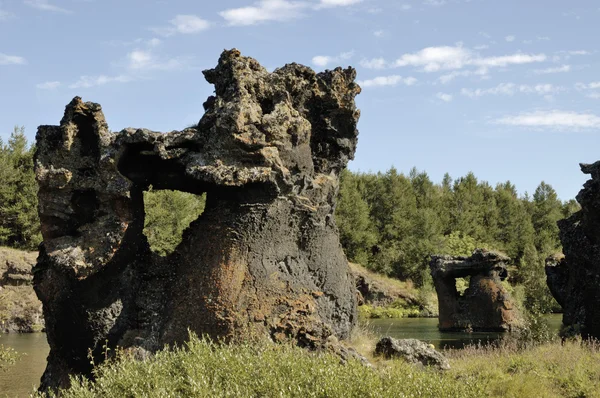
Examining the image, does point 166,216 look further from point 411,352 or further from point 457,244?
point 411,352

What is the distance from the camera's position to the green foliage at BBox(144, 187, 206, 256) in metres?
47.3

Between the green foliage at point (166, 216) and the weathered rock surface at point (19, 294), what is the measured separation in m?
8.92

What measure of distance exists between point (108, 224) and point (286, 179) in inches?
132

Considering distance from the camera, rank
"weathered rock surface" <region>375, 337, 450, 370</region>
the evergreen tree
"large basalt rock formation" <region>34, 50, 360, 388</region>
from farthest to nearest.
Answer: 1. the evergreen tree
2. "weathered rock surface" <region>375, 337, 450, 370</region>
3. "large basalt rock formation" <region>34, 50, 360, 388</region>

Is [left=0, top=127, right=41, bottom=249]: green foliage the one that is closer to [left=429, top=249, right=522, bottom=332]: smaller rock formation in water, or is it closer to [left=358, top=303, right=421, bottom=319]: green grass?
[left=358, top=303, right=421, bottom=319]: green grass

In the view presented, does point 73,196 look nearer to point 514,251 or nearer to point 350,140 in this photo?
point 350,140

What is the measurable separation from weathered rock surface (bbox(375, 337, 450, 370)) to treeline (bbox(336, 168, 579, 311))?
46647 mm

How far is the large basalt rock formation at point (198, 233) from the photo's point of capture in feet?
35.7

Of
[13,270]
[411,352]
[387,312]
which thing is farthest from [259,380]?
[387,312]

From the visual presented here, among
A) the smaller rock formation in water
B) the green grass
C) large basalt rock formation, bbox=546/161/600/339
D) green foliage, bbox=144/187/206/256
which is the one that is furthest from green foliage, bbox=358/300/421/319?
large basalt rock formation, bbox=546/161/600/339

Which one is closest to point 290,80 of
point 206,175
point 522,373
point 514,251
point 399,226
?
point 206,175

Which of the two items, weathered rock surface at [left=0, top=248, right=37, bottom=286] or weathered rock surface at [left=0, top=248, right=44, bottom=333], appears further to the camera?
weathered rock surface at [left=0, top=248, right=37, bottom=286]

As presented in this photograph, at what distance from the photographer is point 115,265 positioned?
11.3 metres

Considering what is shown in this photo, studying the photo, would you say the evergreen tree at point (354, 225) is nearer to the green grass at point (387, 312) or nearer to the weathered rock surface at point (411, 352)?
the green grass at point (387, 312)
